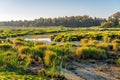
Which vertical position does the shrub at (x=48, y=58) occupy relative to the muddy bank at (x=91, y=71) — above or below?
above

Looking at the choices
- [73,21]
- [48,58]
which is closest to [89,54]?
[48,58]

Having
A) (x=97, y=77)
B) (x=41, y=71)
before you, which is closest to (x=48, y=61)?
(x=41, y=71)

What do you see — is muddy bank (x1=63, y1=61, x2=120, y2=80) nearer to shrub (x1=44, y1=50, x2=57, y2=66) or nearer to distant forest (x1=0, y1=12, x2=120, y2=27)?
shrub (x1=44, y1=50, x2=57, y2=66)

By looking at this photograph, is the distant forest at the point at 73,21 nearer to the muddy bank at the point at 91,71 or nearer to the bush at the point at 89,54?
the bush at the point at 89,54

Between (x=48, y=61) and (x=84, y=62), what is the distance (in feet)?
11.1

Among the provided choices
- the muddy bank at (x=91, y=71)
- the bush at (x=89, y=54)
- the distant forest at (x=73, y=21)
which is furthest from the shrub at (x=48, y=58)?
the distant forest at (x=73, y=21)

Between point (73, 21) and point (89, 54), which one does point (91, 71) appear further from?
point (73, 21)

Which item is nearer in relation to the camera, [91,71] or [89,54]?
[91,71]

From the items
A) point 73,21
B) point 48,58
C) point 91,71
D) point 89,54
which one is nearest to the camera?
point 91,71

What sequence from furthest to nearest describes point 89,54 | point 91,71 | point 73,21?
point 73,21, point 89,54, point 91,71

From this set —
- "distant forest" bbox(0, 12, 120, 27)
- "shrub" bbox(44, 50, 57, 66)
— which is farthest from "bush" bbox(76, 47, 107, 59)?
"distant forest" bbox(0, 12, 120, 27)

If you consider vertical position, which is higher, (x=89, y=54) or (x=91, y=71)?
(x=89, y=54)

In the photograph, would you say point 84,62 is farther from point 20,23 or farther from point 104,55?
point 20,23

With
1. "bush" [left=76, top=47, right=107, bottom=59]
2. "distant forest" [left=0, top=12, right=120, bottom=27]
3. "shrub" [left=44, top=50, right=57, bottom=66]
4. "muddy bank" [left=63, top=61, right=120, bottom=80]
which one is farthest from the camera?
"distant forest" [left=0, top=12, right=120, bottom=27]
